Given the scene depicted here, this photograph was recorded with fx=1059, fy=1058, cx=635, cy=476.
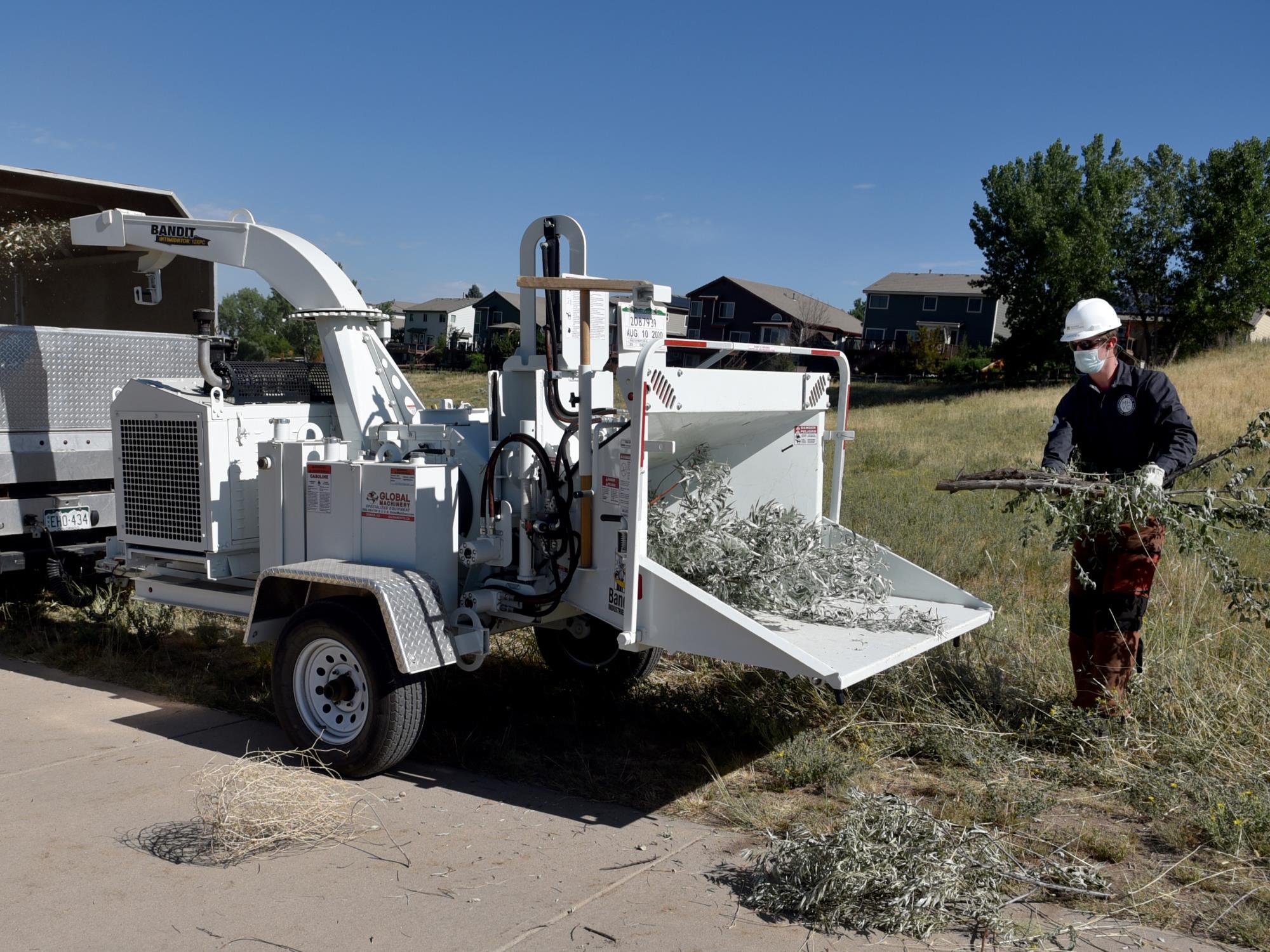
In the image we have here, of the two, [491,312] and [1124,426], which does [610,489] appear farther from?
[491,312]

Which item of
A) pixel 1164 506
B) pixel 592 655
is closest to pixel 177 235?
pixel 592 655

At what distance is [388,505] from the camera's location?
5.20 metres

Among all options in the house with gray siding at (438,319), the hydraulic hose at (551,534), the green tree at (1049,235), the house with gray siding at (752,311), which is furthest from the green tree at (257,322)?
the hydraulic hose at (551,534)

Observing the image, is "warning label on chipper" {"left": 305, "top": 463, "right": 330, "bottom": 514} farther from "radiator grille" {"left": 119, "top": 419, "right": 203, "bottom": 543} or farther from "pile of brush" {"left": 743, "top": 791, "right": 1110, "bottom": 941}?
"pile of brush" {"left": 743, "top": 791, "right": 1110, "bottom": 941}

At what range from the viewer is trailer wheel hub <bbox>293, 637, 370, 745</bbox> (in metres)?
5.07

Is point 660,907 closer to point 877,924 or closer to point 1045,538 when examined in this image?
point 877,924

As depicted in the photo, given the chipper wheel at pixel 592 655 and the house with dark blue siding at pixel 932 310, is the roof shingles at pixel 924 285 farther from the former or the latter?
the chipper wheel at pixel 592 655

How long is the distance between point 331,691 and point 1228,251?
50650mm

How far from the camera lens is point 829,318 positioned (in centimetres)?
7212

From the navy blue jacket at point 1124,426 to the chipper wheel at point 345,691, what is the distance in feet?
11.3

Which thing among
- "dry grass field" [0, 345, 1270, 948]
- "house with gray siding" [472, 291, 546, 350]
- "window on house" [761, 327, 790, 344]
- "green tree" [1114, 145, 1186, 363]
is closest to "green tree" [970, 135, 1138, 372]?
"green tree" [1114, 145, 1186, 363]

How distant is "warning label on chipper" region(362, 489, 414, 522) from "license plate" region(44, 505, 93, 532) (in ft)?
11.2

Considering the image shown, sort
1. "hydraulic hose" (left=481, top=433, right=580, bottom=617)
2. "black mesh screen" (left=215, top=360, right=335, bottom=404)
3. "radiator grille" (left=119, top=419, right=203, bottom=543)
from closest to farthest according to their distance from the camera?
"hydraulic hose" (left=481, top=433, right=580, bottom=617)
"radiator grille" (left=119, top=419, right=203, bottom=543)
"black mesh screen" (left=215, top=360, right=335, bottom=404)

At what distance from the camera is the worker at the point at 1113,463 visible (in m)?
5.24
